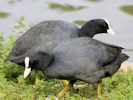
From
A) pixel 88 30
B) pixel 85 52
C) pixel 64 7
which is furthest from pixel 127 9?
pixel 85 52

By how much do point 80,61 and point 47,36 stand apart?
2.72ft

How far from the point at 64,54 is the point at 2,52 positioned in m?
1.36

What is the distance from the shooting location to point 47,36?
756 cm

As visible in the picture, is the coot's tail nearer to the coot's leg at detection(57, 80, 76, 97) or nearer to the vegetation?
the vegetation

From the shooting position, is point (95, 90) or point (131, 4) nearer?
point (95, 90)

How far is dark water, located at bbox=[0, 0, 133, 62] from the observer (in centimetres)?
Result: 1056

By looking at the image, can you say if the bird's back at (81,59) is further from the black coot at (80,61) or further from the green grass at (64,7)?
the green grass at (64,7)

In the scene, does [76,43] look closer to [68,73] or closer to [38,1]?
[68,73]

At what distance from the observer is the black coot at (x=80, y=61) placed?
271 inches

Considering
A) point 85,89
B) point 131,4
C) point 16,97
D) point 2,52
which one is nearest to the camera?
point 16,97

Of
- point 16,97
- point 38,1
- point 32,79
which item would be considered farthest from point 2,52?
point 38,1

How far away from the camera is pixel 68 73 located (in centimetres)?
689

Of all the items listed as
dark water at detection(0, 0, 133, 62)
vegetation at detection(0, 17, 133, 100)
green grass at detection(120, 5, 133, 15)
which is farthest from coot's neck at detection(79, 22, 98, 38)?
green grass at detection(120, 5, 133, 15)

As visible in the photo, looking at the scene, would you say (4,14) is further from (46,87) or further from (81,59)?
(81,59)
